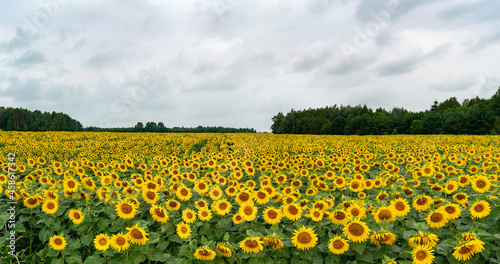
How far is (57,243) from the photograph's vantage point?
13.6 feet

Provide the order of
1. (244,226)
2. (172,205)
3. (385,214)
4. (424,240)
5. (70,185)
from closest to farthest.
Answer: (424,240) < (385,214) < (244,226) < (172,205) < (70,185)

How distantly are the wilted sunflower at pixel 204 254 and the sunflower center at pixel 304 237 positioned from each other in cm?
103

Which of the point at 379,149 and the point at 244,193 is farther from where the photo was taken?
the point at 379,149

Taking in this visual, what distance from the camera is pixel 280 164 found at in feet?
28.3

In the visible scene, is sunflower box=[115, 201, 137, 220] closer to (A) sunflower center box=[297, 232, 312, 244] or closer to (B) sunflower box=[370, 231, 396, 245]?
(A) sunflower center box=[297, 232, 312, 244]

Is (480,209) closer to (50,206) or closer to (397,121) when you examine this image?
(50,206)

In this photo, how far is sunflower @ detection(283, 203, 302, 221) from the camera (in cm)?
421

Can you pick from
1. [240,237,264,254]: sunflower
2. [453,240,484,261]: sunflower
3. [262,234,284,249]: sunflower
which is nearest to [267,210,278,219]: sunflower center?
[262,234,284,249]: sunflower

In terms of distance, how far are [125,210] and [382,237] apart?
3364mm

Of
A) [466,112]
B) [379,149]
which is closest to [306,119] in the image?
[466,112]

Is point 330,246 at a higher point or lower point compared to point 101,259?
higher

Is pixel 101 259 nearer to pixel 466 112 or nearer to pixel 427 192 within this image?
pixel 427 192

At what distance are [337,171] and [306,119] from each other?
91.7m

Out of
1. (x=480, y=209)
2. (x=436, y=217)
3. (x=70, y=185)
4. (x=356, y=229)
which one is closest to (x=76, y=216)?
(x=70, y=185)
